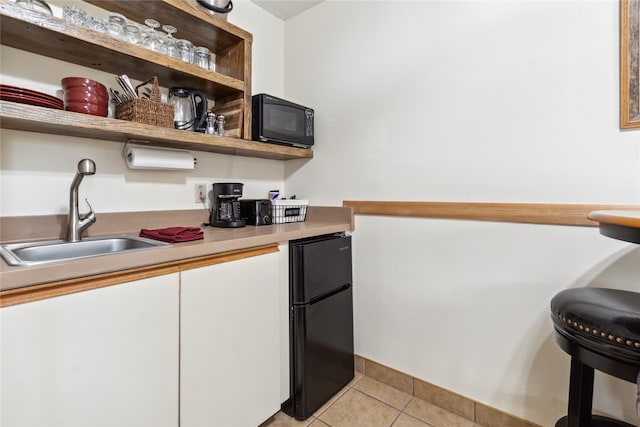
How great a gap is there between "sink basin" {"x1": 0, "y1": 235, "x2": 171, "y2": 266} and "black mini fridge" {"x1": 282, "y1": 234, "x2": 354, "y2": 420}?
645mm

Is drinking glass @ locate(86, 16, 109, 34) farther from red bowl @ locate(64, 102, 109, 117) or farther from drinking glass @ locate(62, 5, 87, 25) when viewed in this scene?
red bowl @ locate(64, 102, 109, 117)

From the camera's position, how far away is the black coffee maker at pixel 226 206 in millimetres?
1676

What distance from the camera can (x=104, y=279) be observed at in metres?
0.92

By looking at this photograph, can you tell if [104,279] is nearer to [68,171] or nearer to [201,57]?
[68,171]

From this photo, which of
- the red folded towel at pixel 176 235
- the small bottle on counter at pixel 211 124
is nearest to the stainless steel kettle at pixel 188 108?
the small bottle on counter at pixel 211 124

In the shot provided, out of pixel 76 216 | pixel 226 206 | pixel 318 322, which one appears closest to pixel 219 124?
pixel 226 206

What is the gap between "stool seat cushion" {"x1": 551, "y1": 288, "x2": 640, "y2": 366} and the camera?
0.78 meters

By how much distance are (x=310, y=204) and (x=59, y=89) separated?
1437 mm

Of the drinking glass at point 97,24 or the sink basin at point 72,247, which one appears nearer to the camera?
the sink basin at point 72,247

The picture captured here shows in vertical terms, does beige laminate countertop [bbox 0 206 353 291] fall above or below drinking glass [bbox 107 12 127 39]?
below

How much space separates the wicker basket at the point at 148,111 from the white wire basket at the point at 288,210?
0.74m

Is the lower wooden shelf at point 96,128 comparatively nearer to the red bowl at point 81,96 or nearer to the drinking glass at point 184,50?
the red bowl at point 81,96

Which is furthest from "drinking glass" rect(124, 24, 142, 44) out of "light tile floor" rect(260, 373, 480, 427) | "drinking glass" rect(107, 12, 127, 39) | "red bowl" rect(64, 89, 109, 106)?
"light tile floor" rect(260, 373, 480, 427)

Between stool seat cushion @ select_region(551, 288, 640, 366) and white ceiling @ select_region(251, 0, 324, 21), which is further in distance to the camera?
white ceiling @ select_region(251, 0, 324, 21)
